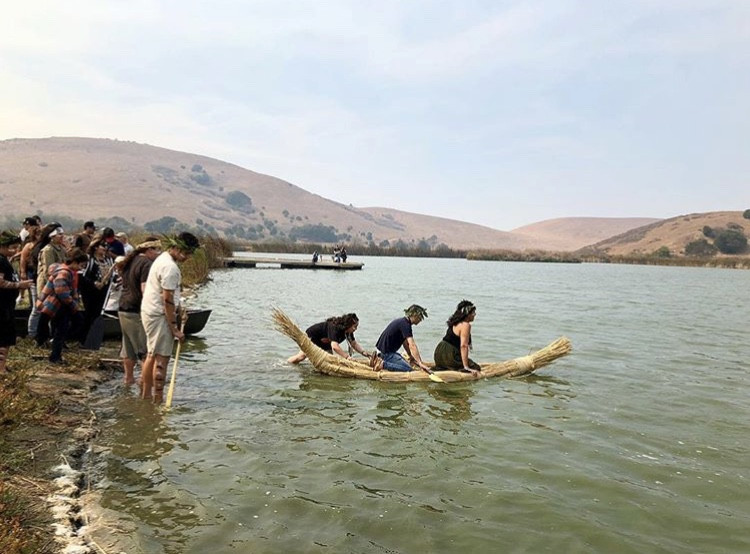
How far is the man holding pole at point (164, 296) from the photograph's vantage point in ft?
24.2

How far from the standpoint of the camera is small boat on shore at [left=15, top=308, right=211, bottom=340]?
10938mm

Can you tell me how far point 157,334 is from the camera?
7.61 m

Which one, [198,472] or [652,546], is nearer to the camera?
[652,546]

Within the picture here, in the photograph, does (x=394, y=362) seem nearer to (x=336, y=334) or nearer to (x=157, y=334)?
(x=336, y=334)

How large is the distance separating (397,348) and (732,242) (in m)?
129

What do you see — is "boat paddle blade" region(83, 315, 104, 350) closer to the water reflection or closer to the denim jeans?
the denim jeans

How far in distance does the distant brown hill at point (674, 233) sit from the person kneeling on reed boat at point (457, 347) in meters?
121

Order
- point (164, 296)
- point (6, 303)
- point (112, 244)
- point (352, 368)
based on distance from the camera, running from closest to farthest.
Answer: point (164, 296)
point (6, 303)
point (352, 368)
point (112, 244)

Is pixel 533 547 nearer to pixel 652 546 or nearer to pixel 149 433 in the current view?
pixel 652 546

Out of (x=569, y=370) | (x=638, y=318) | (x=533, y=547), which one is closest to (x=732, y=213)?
(x=638, y=318)

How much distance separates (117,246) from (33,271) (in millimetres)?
1633

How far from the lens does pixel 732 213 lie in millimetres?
140125

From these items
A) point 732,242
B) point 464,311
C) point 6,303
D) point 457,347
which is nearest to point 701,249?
point 732,242

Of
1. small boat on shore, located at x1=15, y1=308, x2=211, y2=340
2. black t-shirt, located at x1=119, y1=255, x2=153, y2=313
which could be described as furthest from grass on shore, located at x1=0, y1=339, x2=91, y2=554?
small boat on shore, located at x1=15, y1=308, x2=211, y2=340
